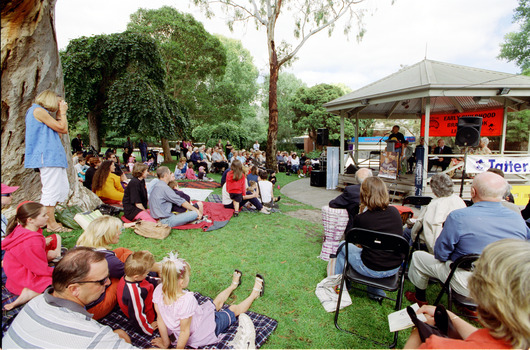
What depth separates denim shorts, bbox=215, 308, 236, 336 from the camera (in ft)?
7.98

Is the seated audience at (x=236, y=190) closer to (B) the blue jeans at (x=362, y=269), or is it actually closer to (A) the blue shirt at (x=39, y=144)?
(A) the blue shirt at (x=39, y=144)

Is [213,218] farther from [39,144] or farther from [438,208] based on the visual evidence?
[438,208]

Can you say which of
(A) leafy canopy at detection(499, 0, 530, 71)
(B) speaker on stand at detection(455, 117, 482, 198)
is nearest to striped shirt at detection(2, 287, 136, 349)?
(B) speaker on stand at detection(455, 117, 482, 198)

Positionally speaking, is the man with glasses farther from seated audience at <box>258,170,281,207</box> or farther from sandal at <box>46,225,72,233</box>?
seated audience at <box>258,170,281,207</box>

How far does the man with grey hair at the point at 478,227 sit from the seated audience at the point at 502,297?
4.72ft

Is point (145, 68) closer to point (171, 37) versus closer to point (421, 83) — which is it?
point (171, 37)

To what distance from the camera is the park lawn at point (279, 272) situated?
2619 mm

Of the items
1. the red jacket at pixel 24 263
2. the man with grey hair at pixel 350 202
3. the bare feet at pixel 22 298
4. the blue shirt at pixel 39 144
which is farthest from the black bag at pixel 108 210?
the man with grey hair at pixel 350 202

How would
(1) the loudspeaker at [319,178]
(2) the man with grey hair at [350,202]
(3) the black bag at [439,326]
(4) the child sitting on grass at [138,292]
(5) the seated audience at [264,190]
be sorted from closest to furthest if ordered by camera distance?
(3) the black bag at [439,326], (4) the child sitting on grass at [138,292], (2) the man with grey hair at [350,202], (5) the seated audience at [264,190], (1) the loudspeaker at [319,178]

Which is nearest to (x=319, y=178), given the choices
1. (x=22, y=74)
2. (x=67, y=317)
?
(x=22, y=74)

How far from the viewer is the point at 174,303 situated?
212 cm

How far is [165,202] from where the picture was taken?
5.13m

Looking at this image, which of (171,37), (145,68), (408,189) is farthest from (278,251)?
(171,37)

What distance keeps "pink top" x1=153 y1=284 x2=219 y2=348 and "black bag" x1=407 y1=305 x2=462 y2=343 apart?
4.99 ft
